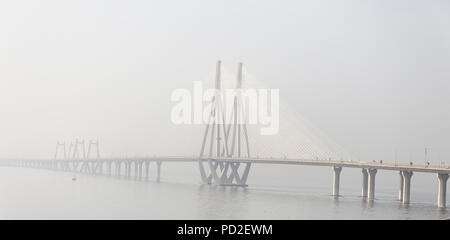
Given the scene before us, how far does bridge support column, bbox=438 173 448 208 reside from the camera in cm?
7919

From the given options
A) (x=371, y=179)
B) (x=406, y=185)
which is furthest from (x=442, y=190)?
(x=371, y=179)

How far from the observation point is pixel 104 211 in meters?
57.6

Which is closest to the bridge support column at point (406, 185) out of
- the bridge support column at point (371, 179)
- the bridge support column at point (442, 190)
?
the bridge support column at point (442, 190)

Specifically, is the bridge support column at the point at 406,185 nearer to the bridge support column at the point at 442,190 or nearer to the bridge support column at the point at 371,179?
the bridge support column at the point at 442,190

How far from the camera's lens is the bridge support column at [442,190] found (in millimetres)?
79188

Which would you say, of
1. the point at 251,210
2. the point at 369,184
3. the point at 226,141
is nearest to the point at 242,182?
the point at 226,141

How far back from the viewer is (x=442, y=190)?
7994cm

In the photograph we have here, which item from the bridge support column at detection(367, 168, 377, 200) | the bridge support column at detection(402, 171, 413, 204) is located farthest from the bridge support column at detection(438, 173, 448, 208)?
the bridge support column at detection(367, 168, 377, 200)

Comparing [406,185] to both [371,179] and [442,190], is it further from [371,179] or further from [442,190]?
[371,179]

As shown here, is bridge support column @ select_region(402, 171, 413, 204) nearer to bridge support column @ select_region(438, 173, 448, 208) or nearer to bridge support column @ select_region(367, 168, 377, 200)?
bridge support column @ select_region(438, 173, 448, 208)

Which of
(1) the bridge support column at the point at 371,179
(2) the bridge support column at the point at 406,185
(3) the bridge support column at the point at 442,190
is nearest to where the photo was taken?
(3) the bridge support column at the point at 442,190
